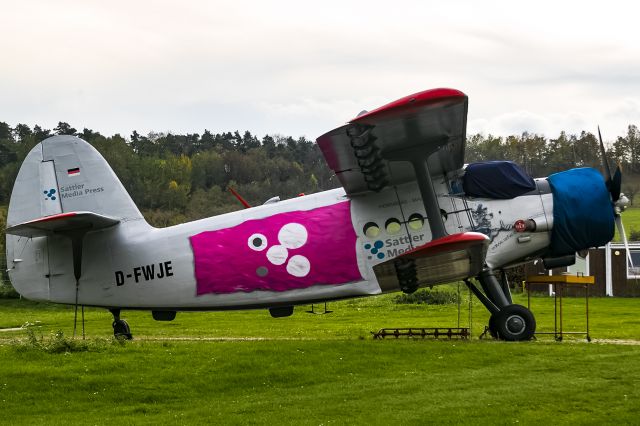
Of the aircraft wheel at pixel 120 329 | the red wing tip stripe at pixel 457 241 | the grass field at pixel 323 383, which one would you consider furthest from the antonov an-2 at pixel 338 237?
the aircraft wheel at pixel 120 329

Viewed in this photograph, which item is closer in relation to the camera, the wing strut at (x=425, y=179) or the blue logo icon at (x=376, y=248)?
the wing strut at (x=425, y=179)

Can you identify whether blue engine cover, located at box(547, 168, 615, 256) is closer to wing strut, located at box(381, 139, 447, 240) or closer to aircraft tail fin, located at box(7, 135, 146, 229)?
wing strut, located at box(381, 139, 447, 240)

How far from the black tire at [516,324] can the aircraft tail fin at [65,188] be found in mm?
8260

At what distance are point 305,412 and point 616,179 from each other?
9.01m

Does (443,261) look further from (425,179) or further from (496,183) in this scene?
(496,183)

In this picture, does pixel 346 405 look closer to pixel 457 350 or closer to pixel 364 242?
pixel 457 350

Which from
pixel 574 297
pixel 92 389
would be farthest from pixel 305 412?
pixel 574 297

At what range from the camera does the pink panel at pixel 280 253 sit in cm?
1920

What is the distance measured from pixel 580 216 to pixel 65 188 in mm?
11194

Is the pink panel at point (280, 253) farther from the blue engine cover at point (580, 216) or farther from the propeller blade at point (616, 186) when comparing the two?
the propeller blade at point (616, 186)

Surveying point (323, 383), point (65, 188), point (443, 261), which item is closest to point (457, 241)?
point (443, 261)

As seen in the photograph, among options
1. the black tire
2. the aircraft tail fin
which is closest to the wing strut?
the black tire

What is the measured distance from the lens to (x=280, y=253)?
63.7ft

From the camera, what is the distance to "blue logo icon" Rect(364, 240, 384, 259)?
19.1 m
